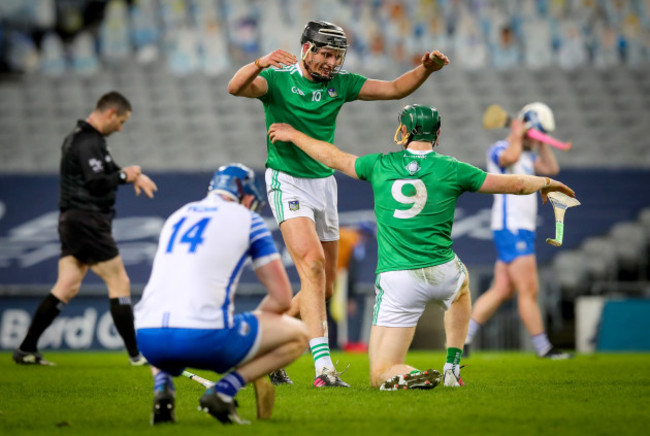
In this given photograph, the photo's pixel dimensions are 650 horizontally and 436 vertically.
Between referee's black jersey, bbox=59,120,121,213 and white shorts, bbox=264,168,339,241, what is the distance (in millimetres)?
2308

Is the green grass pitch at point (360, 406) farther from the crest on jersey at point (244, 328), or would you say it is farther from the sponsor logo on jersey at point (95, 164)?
the sponsor logo on jersey at point (95, 164)

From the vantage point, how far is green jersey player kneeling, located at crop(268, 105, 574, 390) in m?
5.88

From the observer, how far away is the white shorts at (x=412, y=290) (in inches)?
234

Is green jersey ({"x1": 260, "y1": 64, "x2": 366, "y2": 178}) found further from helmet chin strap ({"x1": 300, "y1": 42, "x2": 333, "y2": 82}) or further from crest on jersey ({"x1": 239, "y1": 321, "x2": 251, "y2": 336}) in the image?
crest on jersey ({"x1": 239, "y1": 321, "x2": 251, "y2": 336})

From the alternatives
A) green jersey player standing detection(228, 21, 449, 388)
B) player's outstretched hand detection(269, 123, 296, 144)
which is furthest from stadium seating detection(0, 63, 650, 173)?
player's outstretched hand detection(269, 123, 296, 144)

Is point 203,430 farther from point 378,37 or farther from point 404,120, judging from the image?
point 378,37

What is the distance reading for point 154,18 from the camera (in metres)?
21.3

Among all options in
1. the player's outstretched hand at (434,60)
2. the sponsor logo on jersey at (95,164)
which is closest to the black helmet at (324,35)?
the player's outstretched hand at (434,60)

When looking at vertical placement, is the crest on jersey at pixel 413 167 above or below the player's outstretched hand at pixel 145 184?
above

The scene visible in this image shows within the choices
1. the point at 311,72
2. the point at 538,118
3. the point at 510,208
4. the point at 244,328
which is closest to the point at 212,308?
the point at 244,328

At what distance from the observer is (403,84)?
22.5 feet

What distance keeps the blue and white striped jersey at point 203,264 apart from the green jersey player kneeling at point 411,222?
1664 mm

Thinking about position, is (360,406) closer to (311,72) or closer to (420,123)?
(420,123)

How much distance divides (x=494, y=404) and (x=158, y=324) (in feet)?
6.57
